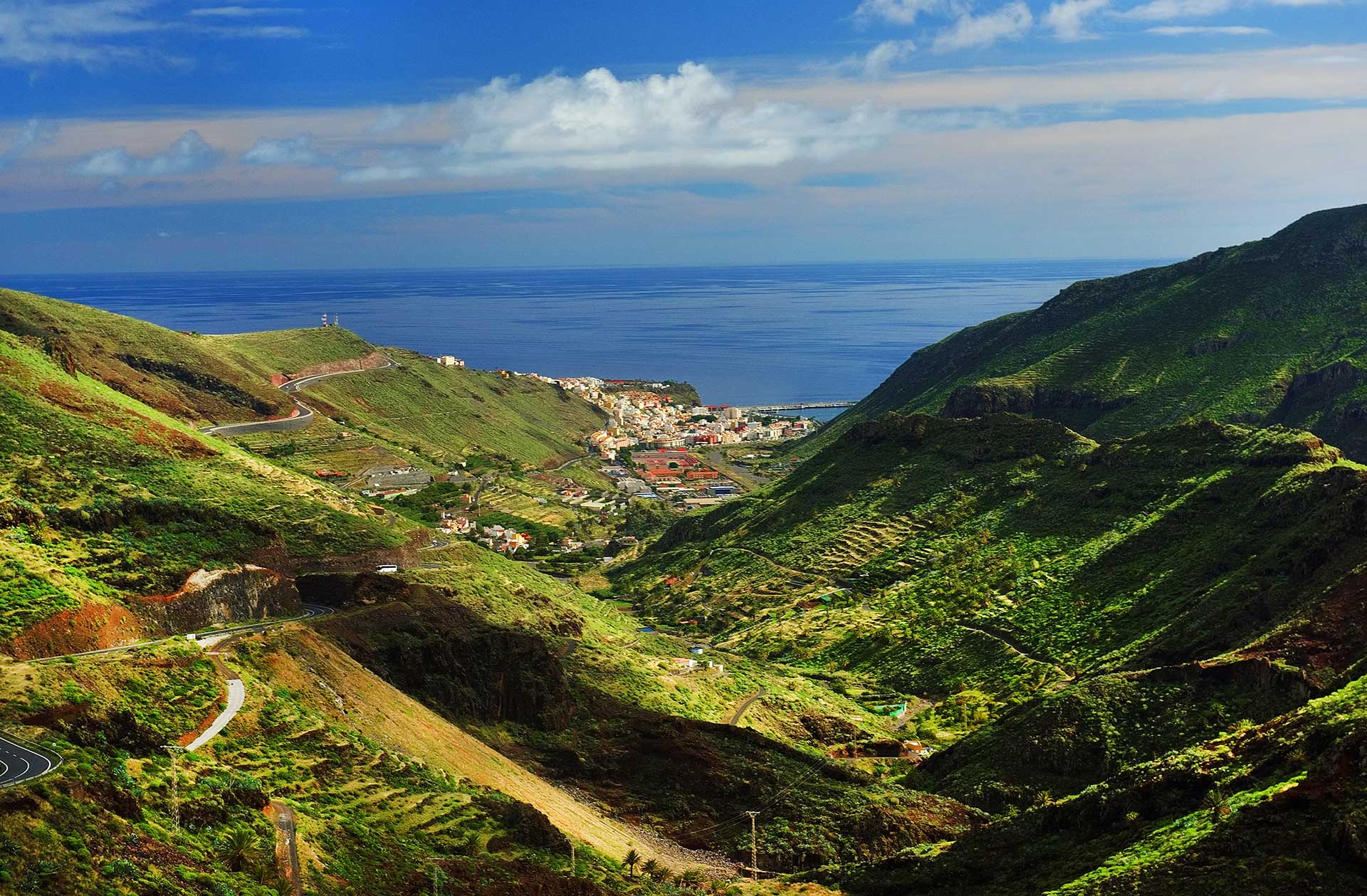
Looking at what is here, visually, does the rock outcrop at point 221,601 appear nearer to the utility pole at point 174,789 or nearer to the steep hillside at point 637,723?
the steep hillside at point 637,723

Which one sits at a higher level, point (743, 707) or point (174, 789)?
point (174, 789)

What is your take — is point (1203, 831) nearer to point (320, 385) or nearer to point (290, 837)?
point (290, 837)

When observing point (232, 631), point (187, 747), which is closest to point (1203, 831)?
point (187, 747)

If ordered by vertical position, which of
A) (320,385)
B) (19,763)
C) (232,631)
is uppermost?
(320,385)

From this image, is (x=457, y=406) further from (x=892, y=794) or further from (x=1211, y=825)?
(x=1211, y=825)

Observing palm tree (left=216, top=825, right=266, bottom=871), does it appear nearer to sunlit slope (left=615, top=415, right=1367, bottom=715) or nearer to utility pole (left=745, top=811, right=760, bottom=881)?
utility pole (left=745, top=811, right=760, bottom=881)
